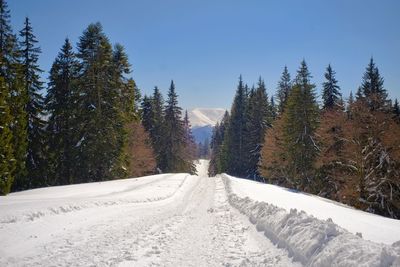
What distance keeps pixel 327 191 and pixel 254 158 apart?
24.1 metres

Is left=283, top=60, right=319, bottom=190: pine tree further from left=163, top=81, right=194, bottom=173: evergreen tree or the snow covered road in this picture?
the snow covered road

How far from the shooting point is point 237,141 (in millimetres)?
64188

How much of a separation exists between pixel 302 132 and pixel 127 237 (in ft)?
107

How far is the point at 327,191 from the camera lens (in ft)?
119

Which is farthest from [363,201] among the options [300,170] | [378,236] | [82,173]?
[82,173]

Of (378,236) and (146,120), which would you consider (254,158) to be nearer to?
(146,120)

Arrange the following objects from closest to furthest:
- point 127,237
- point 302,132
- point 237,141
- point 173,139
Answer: point 127,237, point 302,132, point 173,139, point 237,141

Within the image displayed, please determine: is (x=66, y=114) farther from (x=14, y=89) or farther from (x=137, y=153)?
(x=137, y=153)

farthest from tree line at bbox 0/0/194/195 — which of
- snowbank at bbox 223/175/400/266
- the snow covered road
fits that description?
snowbank at bbox 223/175/400/266

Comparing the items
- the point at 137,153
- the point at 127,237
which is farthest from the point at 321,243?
the point at 137,153

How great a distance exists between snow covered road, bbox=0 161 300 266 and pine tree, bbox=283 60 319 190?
81.8ft

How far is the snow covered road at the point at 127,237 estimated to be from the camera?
7934 millimetres

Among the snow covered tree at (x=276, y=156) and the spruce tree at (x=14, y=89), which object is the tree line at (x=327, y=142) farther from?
the spruce tree at (x=14, y=89)

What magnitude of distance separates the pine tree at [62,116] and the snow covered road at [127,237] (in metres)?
19.2
